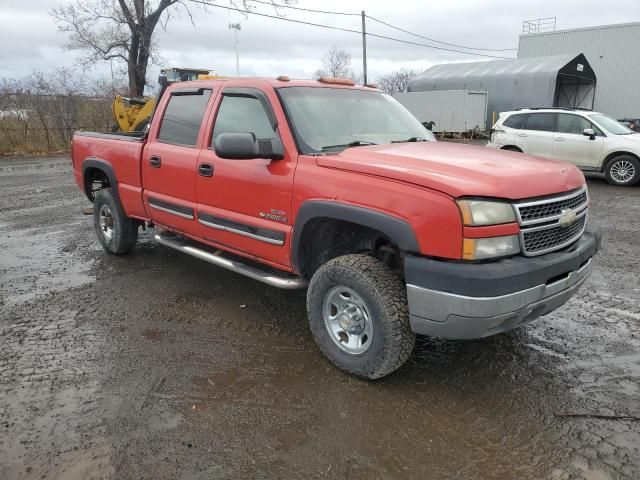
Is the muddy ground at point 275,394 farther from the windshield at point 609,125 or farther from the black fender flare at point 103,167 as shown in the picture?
the windshield at point 609,125

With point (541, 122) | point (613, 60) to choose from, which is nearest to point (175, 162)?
point (541, 122)

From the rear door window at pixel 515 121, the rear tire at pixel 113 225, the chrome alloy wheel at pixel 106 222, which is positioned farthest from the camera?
the rear door window at pixel 515 121

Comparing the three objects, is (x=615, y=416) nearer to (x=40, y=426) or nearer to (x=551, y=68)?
(x=40, y=426)

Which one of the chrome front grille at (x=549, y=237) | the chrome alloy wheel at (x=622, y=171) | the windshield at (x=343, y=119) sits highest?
the windshield at (x=343, y=119)

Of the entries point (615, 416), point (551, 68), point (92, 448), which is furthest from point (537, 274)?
Result: point (551, 68)

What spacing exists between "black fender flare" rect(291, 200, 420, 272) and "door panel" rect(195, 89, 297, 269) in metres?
0.11

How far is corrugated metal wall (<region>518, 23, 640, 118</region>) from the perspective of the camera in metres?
29.5

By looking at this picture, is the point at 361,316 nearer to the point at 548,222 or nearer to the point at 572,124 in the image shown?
the point at 548,222

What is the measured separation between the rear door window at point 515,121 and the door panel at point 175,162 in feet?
32.4

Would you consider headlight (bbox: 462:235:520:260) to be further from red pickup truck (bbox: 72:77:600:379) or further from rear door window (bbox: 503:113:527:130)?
rear door window (bbox: 503:113:527:130)

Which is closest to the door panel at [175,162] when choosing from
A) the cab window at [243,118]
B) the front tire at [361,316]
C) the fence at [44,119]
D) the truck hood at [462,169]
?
the cab window at [243,118]

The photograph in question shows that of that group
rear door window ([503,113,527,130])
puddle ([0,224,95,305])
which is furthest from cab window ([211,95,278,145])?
rear door window ([503,113,527,130])

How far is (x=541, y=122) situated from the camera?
12141 mm

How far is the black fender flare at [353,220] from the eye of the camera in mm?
2895
